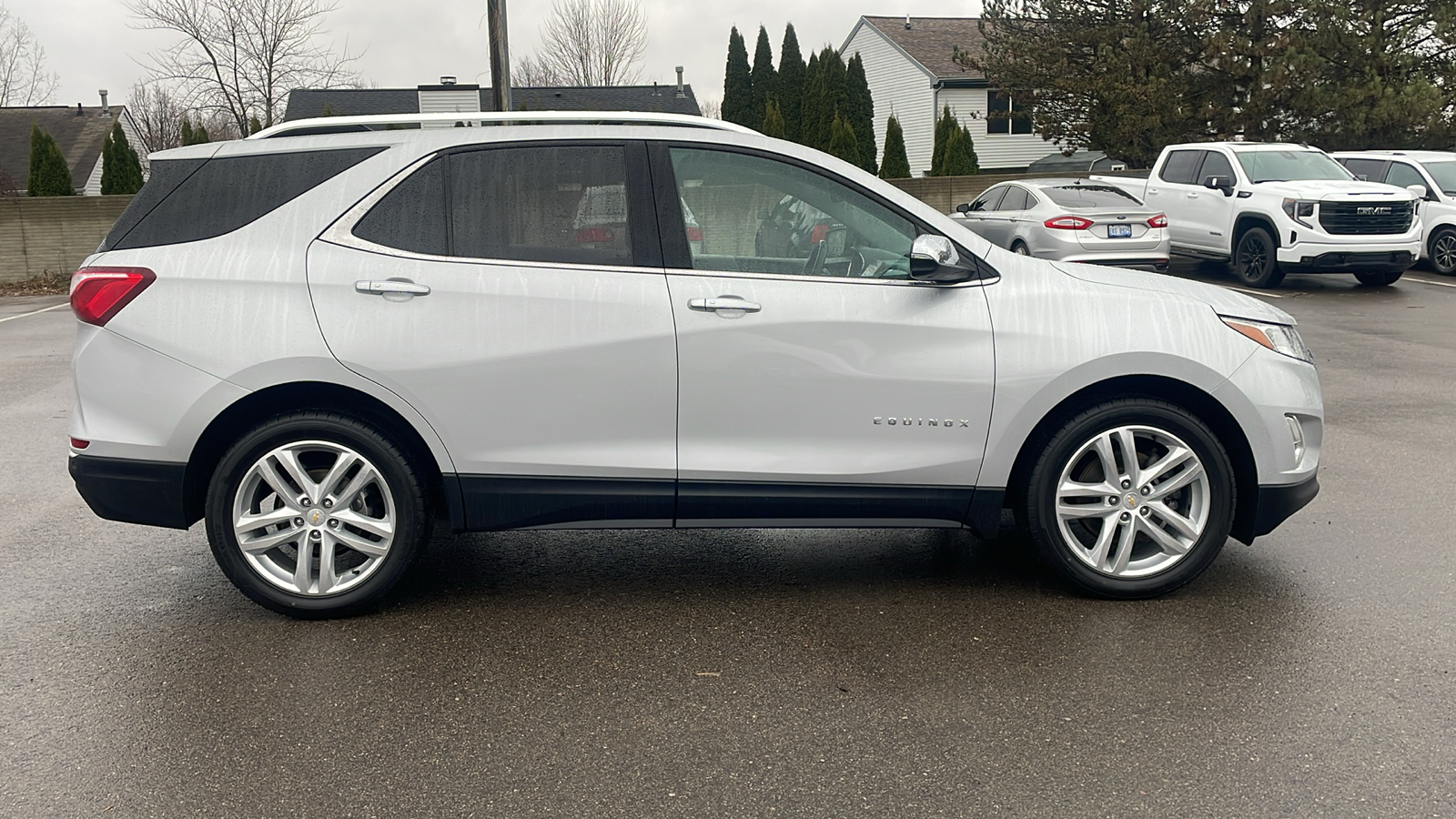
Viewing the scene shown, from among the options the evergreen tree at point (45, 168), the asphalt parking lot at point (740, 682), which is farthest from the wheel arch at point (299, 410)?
the evergreen tree at point (45, 168)

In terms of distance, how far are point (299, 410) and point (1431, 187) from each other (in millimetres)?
18444

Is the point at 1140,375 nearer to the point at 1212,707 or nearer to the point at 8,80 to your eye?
the point at 1212,707

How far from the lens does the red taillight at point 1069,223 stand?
50.9ft

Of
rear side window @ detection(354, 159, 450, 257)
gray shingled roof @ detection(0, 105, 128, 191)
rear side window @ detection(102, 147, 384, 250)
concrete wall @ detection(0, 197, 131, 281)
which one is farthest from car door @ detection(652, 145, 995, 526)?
gray shingled roof @ detection(0, 105, 128, 191)

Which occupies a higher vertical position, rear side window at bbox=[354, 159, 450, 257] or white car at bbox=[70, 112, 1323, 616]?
rear side window at bbox=[354, 159, 450, 257]

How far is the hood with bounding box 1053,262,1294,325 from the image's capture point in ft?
15.1

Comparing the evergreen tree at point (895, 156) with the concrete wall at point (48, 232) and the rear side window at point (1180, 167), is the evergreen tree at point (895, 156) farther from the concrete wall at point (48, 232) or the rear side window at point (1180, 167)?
the concrete wall at point (48, 232)

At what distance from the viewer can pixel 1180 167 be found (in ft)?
61.2

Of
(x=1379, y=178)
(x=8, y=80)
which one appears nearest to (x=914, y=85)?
(x=1379, y=178)

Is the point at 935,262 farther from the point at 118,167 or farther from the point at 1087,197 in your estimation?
the point at 118,167

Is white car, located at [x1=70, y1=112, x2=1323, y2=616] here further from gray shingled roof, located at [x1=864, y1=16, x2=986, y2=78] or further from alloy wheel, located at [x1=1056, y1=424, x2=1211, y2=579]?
gray shingled roof, located at [x1=864, y1=16, x2=986, y2=78]

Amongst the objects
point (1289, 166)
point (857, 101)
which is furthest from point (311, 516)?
point (857, 101)

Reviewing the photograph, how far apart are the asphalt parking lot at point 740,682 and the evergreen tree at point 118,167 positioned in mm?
21679

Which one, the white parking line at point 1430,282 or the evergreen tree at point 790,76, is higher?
the evergreen tree at point 790,76
